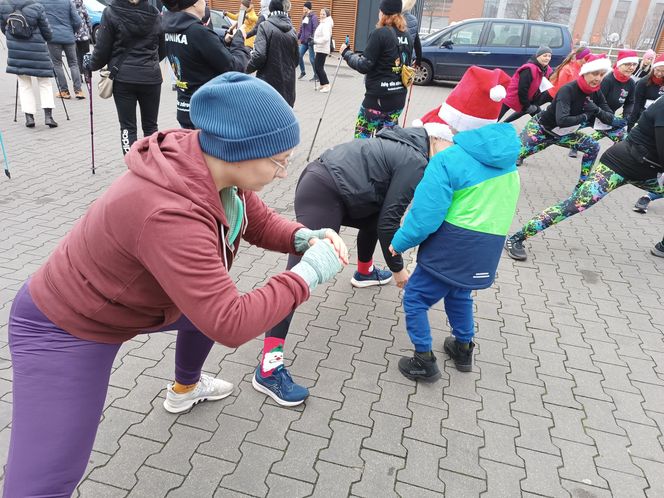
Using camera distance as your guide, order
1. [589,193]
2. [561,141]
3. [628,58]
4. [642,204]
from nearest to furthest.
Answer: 1. [589,193]
2. [561,141]
3. [628,58]
4. [642,204]

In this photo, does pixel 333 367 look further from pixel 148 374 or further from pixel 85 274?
pixel 85 274

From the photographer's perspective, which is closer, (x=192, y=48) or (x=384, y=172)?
(x=384, y=172)

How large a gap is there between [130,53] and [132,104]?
510 mm

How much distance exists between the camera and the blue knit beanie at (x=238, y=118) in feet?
4.53

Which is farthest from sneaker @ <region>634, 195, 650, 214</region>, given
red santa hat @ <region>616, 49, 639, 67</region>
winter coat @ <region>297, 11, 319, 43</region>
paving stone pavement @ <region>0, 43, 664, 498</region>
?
winter coat @ <region>297, 11, 319, 43</region>

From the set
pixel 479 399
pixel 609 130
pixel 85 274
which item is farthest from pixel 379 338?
pixel 609 130

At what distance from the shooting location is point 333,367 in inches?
116

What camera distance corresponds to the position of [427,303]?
2734 millimetres

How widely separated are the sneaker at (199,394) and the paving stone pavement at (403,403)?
0.05 meters

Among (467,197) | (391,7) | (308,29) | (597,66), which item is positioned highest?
(391,7)

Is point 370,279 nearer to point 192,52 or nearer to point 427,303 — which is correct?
point 427,303

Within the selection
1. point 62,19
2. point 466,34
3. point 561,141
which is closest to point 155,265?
point 561,141

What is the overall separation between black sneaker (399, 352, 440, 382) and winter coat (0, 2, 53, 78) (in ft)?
21.2

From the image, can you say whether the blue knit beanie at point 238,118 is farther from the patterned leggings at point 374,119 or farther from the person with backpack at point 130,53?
the patterned leggings at point 374,119
